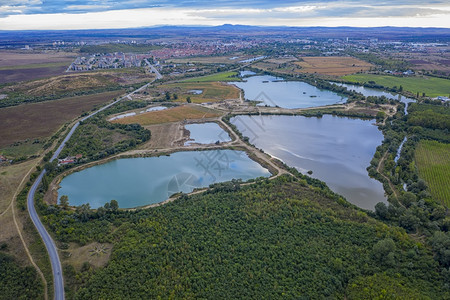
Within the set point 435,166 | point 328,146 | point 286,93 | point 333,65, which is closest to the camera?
point 435,166

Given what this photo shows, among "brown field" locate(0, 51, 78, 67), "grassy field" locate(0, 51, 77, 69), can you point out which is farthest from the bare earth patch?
"brown field" locate(0, 51, 78, 67)

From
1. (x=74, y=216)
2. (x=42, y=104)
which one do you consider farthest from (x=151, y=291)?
(x=42, y=104)

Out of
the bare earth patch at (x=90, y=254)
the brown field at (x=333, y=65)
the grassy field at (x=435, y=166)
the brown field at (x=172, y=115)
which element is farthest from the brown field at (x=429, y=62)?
the bare earth patch at (x=90, y=254)

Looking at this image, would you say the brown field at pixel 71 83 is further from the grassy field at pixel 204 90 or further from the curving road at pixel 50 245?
the curving road at pixel 50 245

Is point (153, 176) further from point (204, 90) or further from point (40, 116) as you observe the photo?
point (204, 90)

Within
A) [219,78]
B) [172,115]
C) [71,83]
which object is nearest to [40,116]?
[172,115]

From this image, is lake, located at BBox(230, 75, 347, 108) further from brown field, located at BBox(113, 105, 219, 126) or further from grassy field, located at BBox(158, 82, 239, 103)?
brown field, located at BBox(113, 105, 219, 126)
